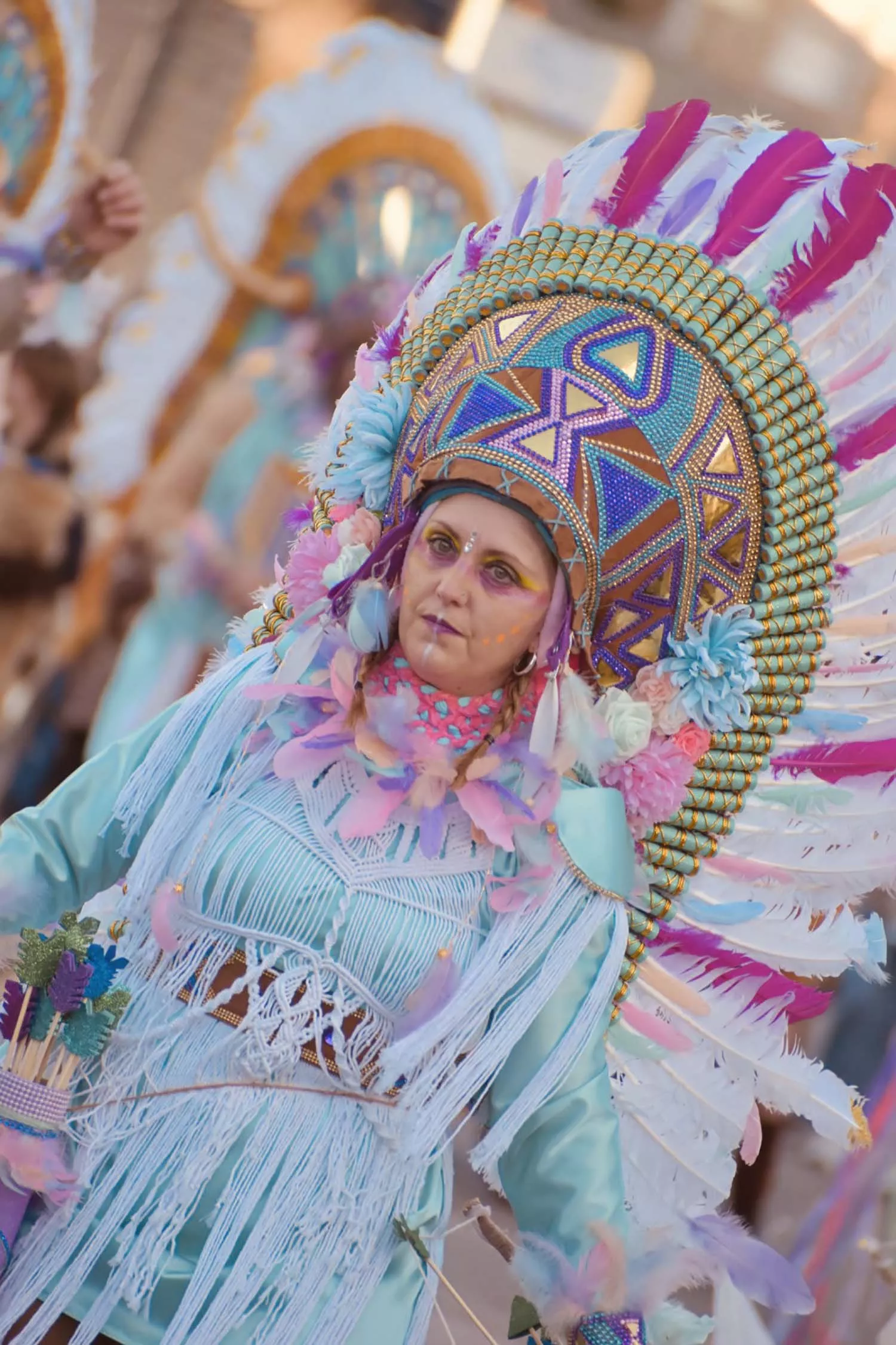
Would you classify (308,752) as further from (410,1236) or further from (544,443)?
(410,1236)

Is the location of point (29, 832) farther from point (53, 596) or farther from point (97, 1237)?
point (53, 596)

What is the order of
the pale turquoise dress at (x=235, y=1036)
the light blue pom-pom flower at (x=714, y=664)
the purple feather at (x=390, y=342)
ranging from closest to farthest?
the pale turquoise dress at (x=235, y=1036), the light blue pom-pom flower at (x=714, y=664), the purple feather at (x=390, y=342)

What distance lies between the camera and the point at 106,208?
14.3 ft

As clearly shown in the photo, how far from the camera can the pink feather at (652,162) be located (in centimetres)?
186

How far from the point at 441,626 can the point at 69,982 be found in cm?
59

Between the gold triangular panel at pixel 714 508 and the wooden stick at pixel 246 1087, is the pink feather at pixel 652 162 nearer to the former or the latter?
the gold triangular panel at pixel 714 508

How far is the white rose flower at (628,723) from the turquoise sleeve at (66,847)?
1.92 feet

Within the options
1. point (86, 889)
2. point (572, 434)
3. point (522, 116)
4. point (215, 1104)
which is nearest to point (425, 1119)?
point (215, 1104)

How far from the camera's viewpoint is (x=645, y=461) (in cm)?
169

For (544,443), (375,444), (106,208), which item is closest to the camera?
(544,443)

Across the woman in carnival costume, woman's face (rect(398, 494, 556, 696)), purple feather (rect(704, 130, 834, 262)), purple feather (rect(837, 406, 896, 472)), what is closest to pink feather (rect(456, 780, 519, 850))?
the woman in carnival costume

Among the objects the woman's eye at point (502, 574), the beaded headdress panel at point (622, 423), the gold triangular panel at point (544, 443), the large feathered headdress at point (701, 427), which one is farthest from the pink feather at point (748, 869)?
the gold triangular panel at point (544, 443)

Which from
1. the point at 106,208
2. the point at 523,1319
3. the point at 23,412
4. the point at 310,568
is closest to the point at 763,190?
the point at 310,568

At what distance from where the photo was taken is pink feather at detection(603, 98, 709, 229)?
73.1 inches
